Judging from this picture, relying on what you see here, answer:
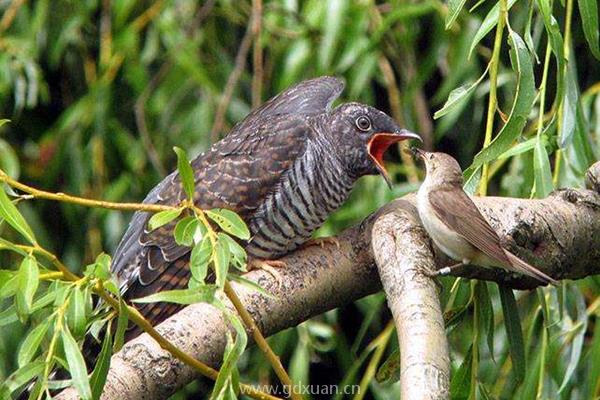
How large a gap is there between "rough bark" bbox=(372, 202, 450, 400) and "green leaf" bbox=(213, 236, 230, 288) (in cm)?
32

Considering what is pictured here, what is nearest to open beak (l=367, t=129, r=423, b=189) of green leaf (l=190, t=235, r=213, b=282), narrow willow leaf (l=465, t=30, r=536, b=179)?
narrow willow leaf (l=465, t=30, r=536, b=179)

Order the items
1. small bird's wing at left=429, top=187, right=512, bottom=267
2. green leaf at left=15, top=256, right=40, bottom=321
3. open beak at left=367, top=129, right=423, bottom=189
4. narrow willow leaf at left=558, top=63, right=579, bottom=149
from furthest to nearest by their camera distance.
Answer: open beak at left=367, top=129, right=423, bottom=189 < narrow willow leaf at left=558, top=63, right=579, bottom=149 < small bird's wing at left=429, top=187, right=512, bottom=267 < green leaf at left=15, top=256, right=40, bottom=321

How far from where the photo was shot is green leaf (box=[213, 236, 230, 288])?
167 centimetres

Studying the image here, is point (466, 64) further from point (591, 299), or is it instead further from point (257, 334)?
point (257, 334)

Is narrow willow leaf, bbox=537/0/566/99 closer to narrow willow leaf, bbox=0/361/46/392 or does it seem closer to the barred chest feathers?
the barred chest feathers

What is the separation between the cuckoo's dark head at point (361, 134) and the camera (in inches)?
122

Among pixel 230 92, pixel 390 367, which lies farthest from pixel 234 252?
pixel 230 92

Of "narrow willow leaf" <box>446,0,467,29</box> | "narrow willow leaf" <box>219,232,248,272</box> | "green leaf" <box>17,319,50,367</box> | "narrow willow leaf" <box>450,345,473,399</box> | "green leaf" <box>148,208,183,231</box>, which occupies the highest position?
"narrow willow leaf" <box>446,0,467,29</box>

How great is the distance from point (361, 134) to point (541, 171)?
2.32ft

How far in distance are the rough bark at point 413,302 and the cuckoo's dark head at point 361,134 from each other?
1.97 ft

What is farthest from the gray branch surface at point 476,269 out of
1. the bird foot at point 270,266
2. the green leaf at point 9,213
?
the green leaf at point 9,213

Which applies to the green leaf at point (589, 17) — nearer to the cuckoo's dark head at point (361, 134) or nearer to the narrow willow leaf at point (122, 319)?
the cuckoo's dark head at point (361, 134)

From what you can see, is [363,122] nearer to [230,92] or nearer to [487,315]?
[487,315]

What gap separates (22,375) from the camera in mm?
1720
